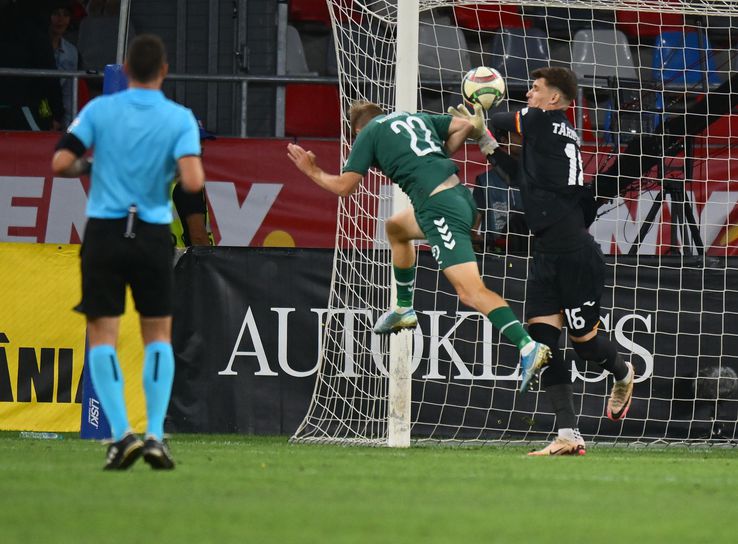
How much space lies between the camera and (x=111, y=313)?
6230 mm

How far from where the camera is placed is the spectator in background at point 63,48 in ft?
45.3

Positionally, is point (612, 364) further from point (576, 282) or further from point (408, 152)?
point (408, 152)

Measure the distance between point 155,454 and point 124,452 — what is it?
0.43 feet

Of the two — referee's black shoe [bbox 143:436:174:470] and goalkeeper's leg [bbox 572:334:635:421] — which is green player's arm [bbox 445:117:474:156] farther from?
referee's black shoe [bbox 143:436:174:470]

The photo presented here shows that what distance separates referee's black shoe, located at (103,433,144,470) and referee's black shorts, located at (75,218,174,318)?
57cm

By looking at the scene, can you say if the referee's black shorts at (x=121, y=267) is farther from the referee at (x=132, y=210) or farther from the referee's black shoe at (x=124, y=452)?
the referee's black shoe at (x=124, y=452)

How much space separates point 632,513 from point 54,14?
33.8ft

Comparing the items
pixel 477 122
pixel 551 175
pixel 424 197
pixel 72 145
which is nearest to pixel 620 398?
pixel 551 175

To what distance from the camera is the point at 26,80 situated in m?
13.6

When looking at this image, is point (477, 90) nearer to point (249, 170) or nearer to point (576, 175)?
point (576, 175)

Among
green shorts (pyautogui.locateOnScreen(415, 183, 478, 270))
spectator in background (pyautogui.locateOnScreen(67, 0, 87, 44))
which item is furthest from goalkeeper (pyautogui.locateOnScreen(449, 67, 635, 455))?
spectator in background (pyautogui.locateOnScreen(67, 0, 87, 44))

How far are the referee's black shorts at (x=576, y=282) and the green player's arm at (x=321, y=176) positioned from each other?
4.07 ft

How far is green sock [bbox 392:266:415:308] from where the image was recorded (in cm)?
856

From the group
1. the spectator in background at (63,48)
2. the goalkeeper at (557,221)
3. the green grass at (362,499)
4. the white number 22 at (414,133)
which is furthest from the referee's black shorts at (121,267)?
the spectator in background at (63,48)
